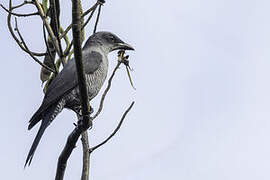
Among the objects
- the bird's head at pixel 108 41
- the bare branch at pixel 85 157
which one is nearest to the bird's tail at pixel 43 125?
the bare branch at pixel 85 157

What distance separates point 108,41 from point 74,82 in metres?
1.01

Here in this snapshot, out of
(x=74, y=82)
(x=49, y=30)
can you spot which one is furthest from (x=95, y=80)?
(x=49, y=30)

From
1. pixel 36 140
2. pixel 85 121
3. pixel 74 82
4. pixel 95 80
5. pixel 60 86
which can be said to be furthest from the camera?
pixel 95 80

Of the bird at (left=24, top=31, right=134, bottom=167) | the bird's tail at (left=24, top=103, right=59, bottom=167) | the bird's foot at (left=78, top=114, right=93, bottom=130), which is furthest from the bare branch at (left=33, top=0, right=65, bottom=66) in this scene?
the bird's foot at (left=78, top=114, right=93, bottom=130)

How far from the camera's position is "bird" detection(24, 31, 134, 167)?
4121 millimetres

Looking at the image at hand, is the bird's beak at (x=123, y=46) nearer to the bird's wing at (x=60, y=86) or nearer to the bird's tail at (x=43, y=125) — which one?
the bird's wing at (x=60, y=86)

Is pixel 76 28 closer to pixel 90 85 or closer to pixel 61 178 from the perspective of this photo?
pixel 61 178

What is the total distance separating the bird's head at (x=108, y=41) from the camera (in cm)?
535

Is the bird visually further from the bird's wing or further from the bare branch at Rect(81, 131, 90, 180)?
the bare branch at Rect(81, 131, 90, 180)

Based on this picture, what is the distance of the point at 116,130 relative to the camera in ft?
11.4

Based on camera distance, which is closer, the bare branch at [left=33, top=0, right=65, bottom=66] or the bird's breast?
the bare branch at [left=33, top=0, right=65, bottom=66]

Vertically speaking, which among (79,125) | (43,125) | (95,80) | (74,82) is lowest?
(79,125)

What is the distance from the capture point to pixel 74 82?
15.1ft

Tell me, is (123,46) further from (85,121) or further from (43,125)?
(85,121)
